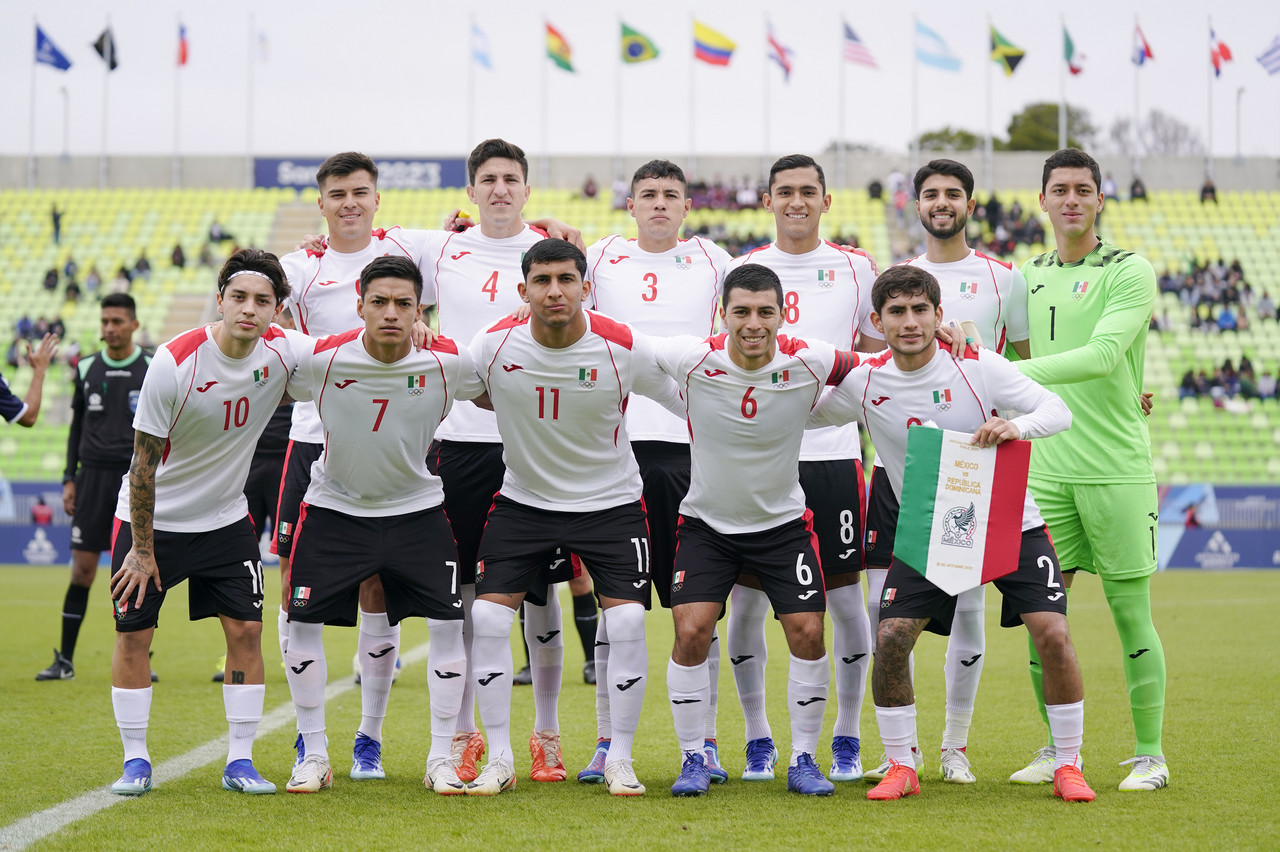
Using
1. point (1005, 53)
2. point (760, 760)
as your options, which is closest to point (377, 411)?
point (760, 760)

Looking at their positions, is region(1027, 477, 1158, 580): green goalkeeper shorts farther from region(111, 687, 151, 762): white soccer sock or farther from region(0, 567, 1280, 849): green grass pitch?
region(111, 687, 151, 762): white soccer sock

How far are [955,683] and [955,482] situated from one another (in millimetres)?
1144

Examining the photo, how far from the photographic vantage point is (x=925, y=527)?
5078mm

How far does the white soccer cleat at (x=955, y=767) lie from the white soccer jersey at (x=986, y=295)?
1.90m

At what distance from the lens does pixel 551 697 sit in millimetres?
5715

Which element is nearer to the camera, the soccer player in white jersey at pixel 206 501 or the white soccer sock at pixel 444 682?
the soccer player in white jersey at pixel 206 501

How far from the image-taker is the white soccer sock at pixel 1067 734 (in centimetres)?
509

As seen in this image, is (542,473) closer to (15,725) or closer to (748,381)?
(748,381)

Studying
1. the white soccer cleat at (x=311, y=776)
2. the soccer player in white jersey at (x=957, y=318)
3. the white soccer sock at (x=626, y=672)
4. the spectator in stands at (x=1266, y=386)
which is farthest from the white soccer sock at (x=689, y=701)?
the spectator in stands at (x=1266, y=386)

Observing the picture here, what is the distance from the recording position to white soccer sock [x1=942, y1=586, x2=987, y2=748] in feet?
18.4

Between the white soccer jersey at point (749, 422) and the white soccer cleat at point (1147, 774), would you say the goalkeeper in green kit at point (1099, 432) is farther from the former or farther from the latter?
the white soccer jersey at point (749, 422)

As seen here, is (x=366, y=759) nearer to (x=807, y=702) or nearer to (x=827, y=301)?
(x=807, y=702)

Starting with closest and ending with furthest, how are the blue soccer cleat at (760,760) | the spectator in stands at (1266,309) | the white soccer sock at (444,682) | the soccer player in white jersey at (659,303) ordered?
the white soccer sock at (444,682) < the blue soccer cleat at (760,760) < the soccer player in white jersey at (659,303) < the spectator in stands at (1266,309)

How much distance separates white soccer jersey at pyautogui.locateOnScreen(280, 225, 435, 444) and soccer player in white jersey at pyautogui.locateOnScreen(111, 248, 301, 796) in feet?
1.88
